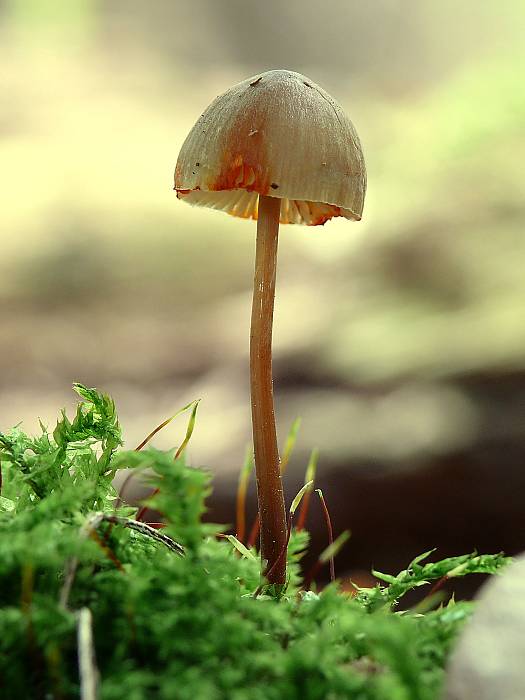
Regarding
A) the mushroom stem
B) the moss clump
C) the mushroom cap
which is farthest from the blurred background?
the moss clump

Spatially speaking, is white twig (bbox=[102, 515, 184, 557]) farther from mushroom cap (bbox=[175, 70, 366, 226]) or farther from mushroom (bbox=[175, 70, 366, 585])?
mushroom cap (bbox=[175, 70, 366, 226])

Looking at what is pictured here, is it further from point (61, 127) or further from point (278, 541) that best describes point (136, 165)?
point (278, 541)

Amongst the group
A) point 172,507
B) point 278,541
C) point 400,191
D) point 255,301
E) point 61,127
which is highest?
point 61,127

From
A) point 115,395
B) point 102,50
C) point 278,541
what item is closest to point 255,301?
point 278,541

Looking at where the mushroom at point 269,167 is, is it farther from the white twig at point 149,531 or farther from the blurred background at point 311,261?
the blurred background at point 311,261

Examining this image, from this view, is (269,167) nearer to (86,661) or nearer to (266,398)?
(266,398)

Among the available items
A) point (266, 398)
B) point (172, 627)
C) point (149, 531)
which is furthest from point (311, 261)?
point (172, 627)

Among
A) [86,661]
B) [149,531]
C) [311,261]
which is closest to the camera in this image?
[86,661]
